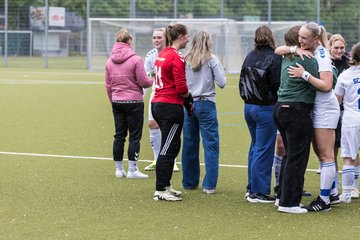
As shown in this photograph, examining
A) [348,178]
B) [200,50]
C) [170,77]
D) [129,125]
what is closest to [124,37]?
[129,125]

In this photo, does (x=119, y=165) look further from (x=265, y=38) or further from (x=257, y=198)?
(x=265, y=38)

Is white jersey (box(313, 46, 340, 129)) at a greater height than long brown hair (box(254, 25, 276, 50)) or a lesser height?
lesser

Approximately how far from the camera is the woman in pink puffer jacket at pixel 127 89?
1116cm

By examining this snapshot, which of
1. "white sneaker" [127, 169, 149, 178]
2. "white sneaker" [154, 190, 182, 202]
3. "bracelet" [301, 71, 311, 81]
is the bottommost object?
"white sneaker" [127, 169, 149, 178]

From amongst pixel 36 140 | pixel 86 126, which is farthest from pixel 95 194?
pixel 86 126

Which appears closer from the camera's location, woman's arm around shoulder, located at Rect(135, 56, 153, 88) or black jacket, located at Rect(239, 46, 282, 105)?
black jacket, located at Rect(239, 46, 282, 105)

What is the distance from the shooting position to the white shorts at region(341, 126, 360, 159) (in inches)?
375

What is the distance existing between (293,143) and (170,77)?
1.62m

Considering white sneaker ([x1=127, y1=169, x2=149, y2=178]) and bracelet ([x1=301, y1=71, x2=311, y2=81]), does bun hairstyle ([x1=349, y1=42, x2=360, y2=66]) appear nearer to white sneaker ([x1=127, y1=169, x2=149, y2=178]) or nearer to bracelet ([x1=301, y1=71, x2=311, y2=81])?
bracelet ([x1=301, y1=71, x2=311, y2=81])

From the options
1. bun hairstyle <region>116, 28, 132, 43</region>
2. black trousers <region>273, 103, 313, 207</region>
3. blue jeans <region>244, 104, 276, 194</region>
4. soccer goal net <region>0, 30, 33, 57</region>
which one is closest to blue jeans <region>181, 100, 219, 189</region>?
blue jeans <region>244, 104, 276, 194</region>

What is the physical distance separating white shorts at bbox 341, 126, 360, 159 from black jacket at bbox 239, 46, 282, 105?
33.9 inches

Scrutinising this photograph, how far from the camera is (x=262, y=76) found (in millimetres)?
9531

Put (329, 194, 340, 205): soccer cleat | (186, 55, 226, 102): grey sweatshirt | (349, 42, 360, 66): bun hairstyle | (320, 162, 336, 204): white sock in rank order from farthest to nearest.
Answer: (186, 55, 226, 102): grey sweatshirt → (329, 194, 340, 205): soccer cleat → (349, 42, 360, 66): bun hairstyle → (320, 162, 336, 204): white sock

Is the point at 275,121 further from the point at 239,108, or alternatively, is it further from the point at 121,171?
the point at 239,108
